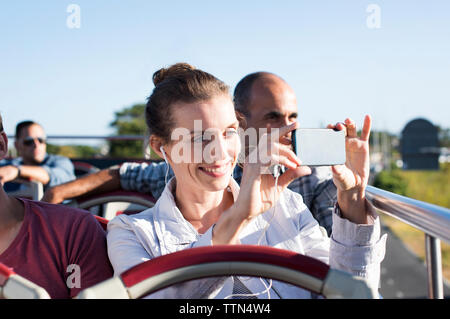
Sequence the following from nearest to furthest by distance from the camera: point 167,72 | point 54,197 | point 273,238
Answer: point 273,238 < point 167,72 < point 54,197

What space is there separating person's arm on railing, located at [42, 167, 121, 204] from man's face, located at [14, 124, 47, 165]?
2036 mm

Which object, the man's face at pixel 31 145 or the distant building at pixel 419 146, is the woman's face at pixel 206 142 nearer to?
the man's face at pixel 31 145

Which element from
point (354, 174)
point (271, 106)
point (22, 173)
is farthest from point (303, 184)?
point (22, 173)

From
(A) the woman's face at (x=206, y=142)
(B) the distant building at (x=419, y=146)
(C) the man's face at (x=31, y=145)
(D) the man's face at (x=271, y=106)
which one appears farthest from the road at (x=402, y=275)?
(A) the woman's face at (x=206, y=142)

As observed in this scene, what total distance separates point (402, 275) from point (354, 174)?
91.2 feet

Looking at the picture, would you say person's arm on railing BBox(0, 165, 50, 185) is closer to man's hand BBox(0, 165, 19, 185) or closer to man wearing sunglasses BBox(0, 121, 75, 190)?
man's hand BBox(0, 165, 19, 185)

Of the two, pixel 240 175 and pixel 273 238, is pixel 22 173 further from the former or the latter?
pixel 273 238

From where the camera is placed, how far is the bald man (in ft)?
7.17

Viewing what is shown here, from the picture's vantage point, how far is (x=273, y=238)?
142 cm

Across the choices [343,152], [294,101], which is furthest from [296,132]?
[294,101]

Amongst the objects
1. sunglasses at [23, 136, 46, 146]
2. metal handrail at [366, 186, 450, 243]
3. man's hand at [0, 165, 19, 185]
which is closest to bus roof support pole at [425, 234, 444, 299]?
metal handrail at [366, 186, 450, 243]
